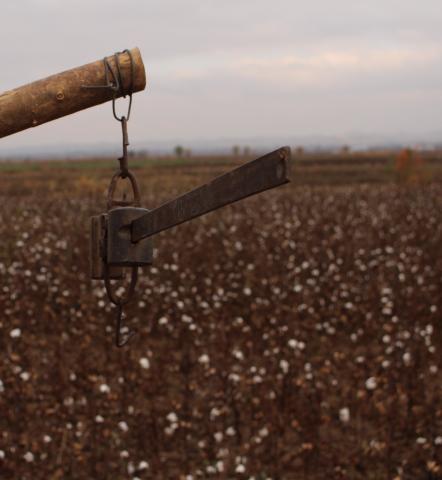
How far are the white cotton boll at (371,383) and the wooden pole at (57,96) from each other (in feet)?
16.1

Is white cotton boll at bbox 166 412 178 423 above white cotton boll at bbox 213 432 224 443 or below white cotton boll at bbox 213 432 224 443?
above

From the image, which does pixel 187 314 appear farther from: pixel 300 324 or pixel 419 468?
pixel 419 468

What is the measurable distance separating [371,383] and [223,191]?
5057mm

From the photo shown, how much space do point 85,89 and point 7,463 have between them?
420 cm

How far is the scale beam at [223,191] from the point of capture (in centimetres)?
183

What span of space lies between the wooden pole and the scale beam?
48 centimetres

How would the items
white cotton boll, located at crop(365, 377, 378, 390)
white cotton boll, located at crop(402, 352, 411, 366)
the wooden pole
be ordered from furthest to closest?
1. white cotton boll, located at crop(402, 352, 411, 366)
2. white cotton boll, located at crop(365, 377, 378, 390)
3. the wooden pole

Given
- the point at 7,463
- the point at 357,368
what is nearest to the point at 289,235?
the point at 357,368

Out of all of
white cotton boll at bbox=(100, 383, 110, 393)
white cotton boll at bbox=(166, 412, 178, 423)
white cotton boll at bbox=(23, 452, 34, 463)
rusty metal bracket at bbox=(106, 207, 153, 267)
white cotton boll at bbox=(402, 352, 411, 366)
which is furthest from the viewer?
white cotton boll at bbox=(402, 352, 411, 366)

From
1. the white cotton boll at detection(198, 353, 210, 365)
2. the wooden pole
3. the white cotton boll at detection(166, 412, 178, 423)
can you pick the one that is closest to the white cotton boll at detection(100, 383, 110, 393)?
the white cotton boll at detection(166, 412, 178, 423)

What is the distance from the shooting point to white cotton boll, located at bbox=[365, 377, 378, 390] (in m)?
6.64

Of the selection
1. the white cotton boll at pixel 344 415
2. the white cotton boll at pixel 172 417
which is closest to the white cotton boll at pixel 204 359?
the white cotton boll at pixel 172 417

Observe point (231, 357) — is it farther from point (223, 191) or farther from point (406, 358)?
point (223, 191)

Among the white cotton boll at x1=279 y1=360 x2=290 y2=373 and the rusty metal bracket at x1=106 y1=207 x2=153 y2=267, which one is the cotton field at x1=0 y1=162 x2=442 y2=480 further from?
the rusty metal bracket at x1=106 y1=207 x2=153 y2=267
